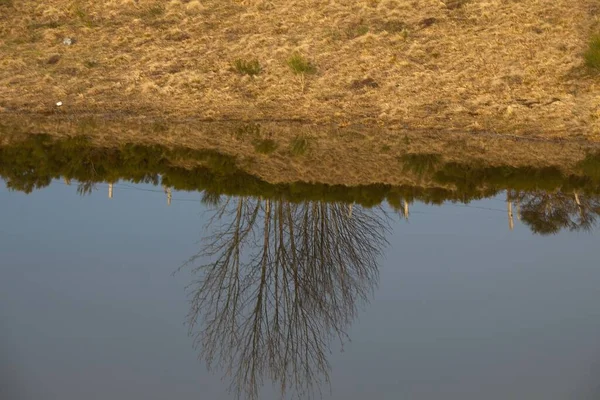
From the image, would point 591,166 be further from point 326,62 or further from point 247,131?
point 326,62

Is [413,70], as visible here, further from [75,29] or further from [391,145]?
[75,29]

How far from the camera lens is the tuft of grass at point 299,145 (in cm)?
2634

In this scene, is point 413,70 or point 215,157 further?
point 413,70

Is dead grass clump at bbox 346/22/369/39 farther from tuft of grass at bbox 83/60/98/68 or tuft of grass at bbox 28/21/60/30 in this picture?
tuft of grass at bbox 28/21/60/30

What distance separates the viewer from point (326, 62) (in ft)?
114

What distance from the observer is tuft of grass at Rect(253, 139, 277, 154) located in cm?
2664

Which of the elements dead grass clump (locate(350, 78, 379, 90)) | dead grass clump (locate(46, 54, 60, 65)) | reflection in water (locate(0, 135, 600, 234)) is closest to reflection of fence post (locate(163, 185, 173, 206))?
reflection in water (locate(0, 135, 600, 234))

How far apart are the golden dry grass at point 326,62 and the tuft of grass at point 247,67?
28 cm

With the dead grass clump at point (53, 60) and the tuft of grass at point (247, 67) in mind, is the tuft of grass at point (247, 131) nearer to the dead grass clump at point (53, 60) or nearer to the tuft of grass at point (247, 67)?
the tuft of grass at point (247, 67)

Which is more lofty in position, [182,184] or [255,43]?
[255,43]

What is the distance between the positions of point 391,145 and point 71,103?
12.9 metres

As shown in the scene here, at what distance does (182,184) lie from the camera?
78.1 ft

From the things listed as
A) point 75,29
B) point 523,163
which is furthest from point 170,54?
point 523,163

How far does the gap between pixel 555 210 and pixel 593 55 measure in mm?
11839
